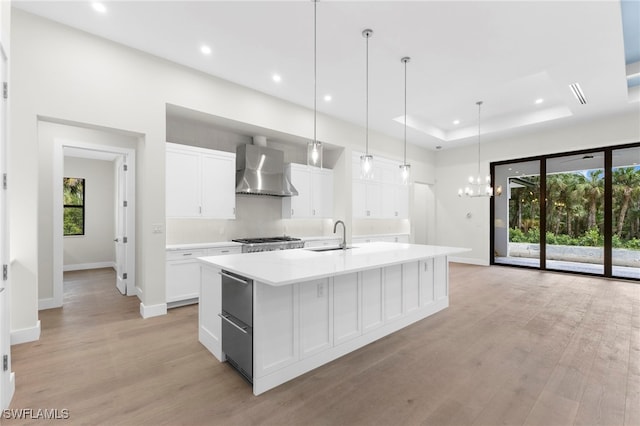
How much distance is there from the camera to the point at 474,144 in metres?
7.80

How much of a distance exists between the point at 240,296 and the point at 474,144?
25.5ft

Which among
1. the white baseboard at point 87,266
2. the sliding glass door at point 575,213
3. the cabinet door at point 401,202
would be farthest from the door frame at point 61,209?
the sliding glass door at point 575,213

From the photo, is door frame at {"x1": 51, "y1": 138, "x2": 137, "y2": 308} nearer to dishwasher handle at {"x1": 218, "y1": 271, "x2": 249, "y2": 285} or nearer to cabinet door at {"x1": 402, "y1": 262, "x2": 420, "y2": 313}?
dishwasher handle at {"x1": 218, "y1": 271, "x2": 249, "y2": 285}

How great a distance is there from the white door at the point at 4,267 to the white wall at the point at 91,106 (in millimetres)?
1357

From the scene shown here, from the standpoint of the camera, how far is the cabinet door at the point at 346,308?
8.43ft

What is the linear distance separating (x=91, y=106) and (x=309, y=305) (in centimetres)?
331

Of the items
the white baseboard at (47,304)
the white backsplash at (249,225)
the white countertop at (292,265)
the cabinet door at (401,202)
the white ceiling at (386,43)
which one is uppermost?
the white ceiling at (386,43)

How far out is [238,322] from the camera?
2.24 meters

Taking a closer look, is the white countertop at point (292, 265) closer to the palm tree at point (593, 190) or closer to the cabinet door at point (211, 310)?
the cabinet door at point (211, 310)

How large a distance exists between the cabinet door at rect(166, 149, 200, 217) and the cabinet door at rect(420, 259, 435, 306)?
3.28 m

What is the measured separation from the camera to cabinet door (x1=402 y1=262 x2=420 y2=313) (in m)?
3.30

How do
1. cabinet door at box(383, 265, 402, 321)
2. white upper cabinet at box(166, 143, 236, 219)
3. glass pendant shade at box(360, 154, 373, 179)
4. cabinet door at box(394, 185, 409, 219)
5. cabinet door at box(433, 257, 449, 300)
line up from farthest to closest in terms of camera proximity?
1. cabinet door at box(394, 185, 409, 219)
2. white upper cabinet at box(166, 143, 236, 219)
3. cabinet door at box(433, 257, 449, 300)
4. glass pendant shade at box(360, 154, 373, 179)
5. cabinet door at box(383, 265, 402, 321)

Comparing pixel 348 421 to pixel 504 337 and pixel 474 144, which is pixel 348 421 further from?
pixel 474 144

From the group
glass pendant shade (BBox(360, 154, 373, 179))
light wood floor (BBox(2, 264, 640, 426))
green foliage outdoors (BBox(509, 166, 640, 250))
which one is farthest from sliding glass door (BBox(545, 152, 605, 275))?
glass pendant shade (BBox(360, 154, 373, 179))
